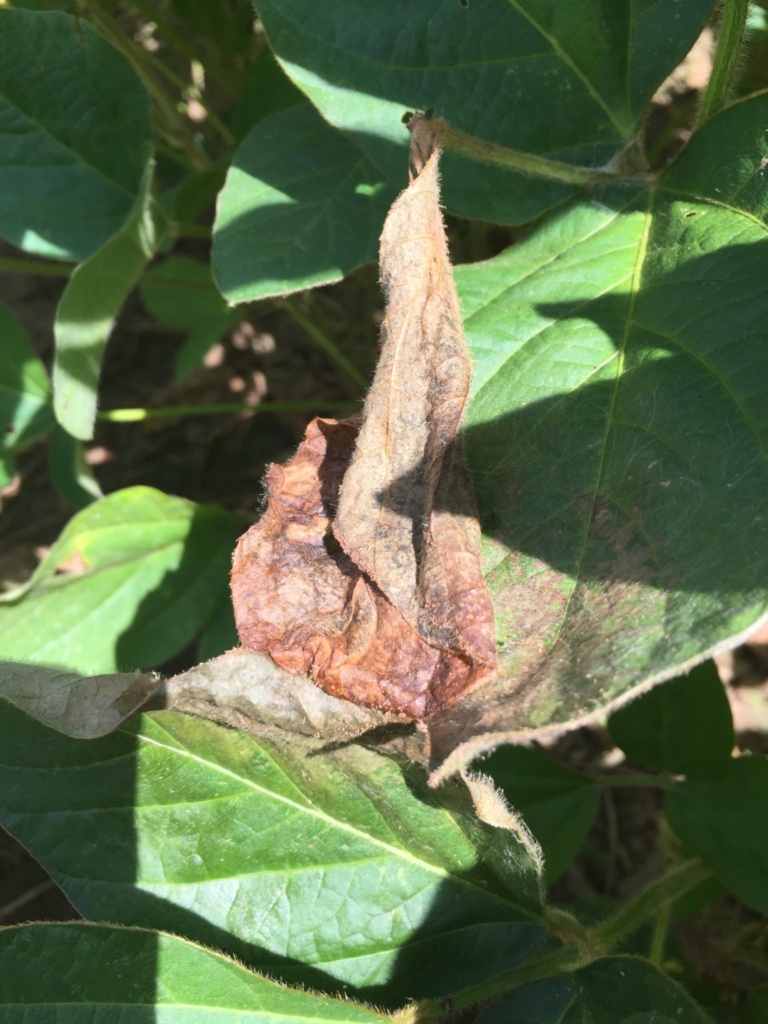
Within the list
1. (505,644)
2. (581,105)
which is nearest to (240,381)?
(581,105)

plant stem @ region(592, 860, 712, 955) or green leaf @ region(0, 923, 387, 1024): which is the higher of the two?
A: green leaf @ region(0, 923, 387, 1024)

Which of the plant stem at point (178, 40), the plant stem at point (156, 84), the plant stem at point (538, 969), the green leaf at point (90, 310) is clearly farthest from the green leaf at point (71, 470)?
the plant stem at point (538, 969)

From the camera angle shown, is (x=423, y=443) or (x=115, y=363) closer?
(x=423, y=443)

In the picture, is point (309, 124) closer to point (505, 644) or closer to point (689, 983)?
point (505, 644)

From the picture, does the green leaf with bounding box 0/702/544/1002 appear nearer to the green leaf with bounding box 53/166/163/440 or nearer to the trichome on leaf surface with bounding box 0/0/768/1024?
the trichome on leaf surface with bounding box 0/0/768/1024

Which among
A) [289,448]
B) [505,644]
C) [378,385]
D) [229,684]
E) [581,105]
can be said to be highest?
[581,105]

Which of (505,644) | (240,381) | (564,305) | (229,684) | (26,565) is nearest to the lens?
(505,644)

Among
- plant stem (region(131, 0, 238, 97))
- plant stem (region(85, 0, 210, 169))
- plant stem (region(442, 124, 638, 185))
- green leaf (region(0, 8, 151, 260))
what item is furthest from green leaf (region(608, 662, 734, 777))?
plant stem (region(131, 0, 238, 97))
